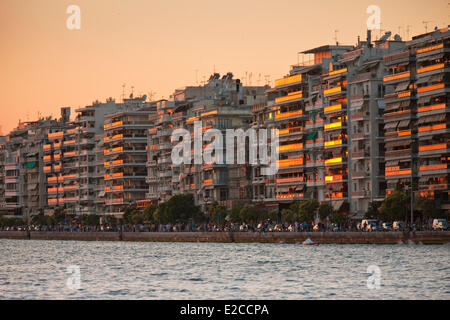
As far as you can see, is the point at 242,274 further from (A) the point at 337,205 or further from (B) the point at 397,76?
(A) the point at 337,205

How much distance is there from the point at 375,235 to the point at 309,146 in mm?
39111

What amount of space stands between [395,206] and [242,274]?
38134 millimetres

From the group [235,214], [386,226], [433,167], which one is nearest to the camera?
[386,226]

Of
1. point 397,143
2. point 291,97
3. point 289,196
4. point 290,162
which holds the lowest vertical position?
point 289,196

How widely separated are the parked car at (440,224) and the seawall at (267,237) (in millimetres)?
3324

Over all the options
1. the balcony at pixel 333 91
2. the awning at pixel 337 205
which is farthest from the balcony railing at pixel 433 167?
the balcony at pixel 333 91

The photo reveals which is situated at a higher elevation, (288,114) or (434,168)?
(288,114)

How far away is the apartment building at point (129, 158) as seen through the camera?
192625 millimetres

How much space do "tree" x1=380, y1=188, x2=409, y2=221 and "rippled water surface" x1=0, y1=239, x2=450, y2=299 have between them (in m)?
7.26

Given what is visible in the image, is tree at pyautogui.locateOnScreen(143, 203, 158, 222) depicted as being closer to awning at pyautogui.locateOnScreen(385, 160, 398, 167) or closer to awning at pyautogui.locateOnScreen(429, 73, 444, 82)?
awning at pyautogui.locateOnScreen(385, 160, 398, 167)

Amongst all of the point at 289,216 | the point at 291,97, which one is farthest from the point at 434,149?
the point at 291,97

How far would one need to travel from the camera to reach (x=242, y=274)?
7588cm

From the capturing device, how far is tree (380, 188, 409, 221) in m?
111
